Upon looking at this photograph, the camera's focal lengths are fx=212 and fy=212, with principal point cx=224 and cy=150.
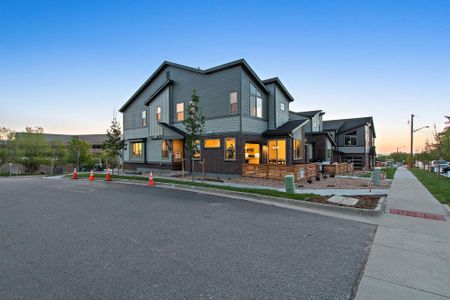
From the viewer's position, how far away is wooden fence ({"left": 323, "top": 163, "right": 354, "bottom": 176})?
2035cm

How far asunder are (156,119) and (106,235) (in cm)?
1909

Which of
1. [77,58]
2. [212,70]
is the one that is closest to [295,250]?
[212,70]

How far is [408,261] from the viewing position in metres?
4.07

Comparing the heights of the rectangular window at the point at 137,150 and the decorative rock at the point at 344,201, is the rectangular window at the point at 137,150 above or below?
above

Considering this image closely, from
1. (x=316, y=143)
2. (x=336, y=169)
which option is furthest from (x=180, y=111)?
(x=316, y=143)

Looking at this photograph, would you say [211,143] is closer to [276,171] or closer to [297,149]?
[276,171]

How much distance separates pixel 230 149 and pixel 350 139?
2876 centimetres

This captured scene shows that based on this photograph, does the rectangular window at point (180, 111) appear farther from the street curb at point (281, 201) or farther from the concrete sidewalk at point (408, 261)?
the concrete sidewalk at point (408, 261)

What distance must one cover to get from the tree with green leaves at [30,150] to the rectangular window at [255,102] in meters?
41.4

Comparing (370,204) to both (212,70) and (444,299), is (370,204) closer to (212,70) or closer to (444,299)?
(444,299)

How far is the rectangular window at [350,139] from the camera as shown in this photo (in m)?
36.3

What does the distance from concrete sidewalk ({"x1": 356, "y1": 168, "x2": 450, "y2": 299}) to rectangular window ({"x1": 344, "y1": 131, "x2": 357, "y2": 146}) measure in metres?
32.7

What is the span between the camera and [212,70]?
1847 cm

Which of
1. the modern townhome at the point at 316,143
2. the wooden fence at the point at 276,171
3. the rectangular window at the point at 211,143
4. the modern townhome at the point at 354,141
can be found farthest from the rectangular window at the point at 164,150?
the modern townhome at the point at 354,141
